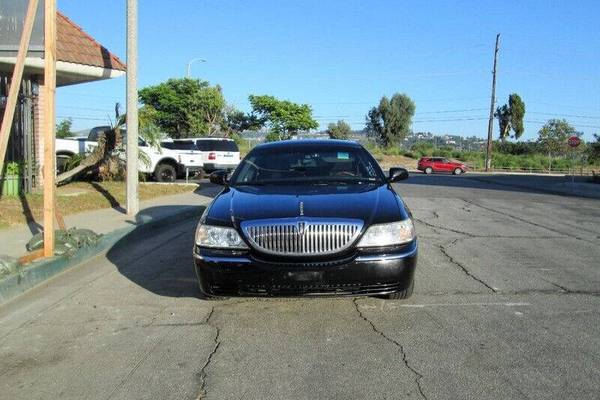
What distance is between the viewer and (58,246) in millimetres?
7629

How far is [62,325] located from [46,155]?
8.58ft

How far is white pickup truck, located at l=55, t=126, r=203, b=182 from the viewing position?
20.2 metres

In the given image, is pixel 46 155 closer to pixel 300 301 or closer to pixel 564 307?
pixel 300 301

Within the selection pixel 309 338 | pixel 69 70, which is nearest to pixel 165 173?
pixel 69 70

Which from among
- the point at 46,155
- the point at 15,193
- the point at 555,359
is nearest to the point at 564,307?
the point at 555,359

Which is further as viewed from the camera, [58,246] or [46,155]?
[58,246]

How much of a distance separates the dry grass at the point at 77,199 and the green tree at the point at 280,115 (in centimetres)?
4125

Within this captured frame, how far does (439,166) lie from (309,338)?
48101 mm

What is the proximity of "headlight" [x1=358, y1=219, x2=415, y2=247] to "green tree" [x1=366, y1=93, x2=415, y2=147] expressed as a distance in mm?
78541

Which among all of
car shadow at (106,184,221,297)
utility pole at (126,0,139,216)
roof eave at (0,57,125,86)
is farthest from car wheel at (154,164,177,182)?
utility pole at (126,0,139,216)

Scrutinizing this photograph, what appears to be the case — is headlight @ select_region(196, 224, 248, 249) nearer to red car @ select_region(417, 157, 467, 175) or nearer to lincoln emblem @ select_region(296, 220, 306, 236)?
lincoln emblem @ select_region(296, 220, 306, 236)

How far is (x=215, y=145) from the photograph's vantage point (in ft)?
86.9

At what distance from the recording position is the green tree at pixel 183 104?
48719 millimetres

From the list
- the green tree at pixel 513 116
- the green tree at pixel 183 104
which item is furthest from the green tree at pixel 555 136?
the green tree at pixel 183 104
